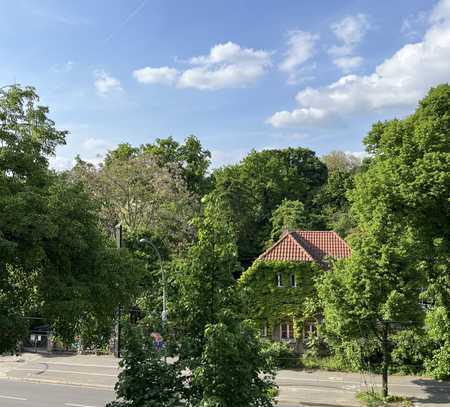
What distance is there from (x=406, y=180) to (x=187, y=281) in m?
12.7

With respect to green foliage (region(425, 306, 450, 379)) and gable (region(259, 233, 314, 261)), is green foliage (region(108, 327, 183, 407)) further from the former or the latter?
gable (region(259, 233, 314, 261))

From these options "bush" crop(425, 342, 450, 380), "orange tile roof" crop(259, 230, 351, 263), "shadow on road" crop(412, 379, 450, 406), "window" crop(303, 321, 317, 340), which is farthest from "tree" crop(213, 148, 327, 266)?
"bush" crop(425, 342, 450, 380)

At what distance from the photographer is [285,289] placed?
3067 centimetres

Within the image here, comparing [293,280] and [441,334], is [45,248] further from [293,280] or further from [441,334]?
[293,280]

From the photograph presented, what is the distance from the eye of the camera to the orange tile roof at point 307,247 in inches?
1227

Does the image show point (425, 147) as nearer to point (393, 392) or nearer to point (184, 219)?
point (393, 392)

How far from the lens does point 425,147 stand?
748 inches

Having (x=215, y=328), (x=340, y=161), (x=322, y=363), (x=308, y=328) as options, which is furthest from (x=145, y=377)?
(x=340, y=161)

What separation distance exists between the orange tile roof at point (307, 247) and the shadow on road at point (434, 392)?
9013mm

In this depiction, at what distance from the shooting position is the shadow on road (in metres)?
20.5

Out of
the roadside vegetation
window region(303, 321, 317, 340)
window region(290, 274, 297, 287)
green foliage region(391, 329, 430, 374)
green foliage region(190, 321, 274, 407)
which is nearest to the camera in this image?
green foliage region(190, 321, 274, 407)

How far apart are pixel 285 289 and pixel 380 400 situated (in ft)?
36.8

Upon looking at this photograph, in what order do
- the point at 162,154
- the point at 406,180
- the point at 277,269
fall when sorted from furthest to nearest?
the point at 162,154 → the point at 277,269 → the point at 406,180

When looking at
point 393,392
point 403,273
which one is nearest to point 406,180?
point 403,273
